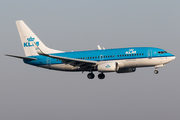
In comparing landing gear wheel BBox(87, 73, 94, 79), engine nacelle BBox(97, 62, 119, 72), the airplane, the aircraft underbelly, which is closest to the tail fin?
the airplane

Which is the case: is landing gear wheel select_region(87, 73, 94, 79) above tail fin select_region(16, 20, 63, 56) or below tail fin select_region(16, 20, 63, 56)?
below

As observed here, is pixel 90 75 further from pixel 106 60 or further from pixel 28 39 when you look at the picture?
pixel 28 39

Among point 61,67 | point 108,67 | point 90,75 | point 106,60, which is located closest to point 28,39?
point 61,67

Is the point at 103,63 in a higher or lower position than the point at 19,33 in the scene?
lower

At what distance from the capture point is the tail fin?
6141cm

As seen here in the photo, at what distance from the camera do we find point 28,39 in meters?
62.2

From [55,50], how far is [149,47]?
1766 centimetres

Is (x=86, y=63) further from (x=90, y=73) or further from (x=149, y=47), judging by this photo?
(x=149, y=47)

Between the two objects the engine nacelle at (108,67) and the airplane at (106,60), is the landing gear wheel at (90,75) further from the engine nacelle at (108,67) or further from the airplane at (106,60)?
the engine nacelle at (108,67)

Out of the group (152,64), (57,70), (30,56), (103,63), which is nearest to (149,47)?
(152,64)

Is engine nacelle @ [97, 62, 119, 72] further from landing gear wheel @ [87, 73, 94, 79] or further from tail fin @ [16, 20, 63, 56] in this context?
tail fin @ [16, 20, 63, 56]

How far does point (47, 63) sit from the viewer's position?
194 ft

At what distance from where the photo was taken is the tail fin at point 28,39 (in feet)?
201

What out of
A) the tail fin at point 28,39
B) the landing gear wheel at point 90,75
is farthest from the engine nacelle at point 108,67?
the tail fin at point 28,39
